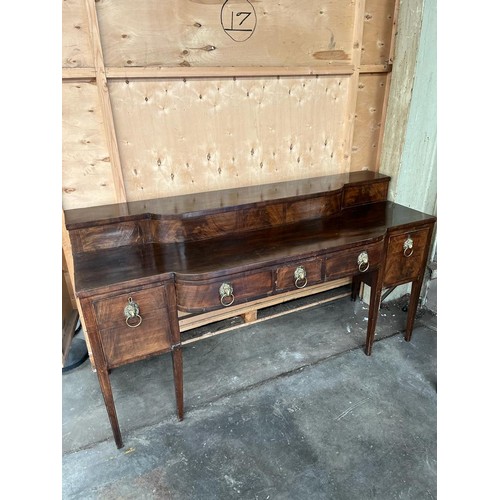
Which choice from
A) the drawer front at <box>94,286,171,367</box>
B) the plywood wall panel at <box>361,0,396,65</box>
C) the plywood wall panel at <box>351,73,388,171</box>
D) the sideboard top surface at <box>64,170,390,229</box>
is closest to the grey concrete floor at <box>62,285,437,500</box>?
the drawer front at <box>94,286,171,367</box>

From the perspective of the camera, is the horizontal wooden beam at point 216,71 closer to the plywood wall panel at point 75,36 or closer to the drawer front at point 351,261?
the plywood wall panel at point 75,36

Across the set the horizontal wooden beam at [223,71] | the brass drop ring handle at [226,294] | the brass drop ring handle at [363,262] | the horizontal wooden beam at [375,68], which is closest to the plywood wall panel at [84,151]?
the horizontal wooden beam at [223,71]

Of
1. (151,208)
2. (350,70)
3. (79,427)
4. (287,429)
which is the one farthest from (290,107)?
(79,427)

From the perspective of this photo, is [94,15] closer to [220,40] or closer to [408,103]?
[220,40]

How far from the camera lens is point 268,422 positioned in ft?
6.35

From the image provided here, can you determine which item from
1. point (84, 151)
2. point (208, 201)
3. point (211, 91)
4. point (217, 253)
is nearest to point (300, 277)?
point (217, 253)

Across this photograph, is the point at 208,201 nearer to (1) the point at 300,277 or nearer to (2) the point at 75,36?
(1) the point at 300,277

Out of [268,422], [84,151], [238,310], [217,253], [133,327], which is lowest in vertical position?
[268,422]

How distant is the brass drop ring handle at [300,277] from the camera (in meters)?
1.77

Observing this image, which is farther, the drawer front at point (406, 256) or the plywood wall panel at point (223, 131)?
the drawer front at point (406, 256)

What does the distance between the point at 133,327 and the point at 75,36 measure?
135cm

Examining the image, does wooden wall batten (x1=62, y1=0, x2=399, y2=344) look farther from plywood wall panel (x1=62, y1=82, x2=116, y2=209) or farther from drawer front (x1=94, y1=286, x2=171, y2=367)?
drawer front (x1=94, y1=286, x2=171, y2=367)

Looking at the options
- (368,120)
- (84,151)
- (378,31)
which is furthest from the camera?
(368,120)

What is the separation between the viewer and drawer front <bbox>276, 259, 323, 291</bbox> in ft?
5.75
